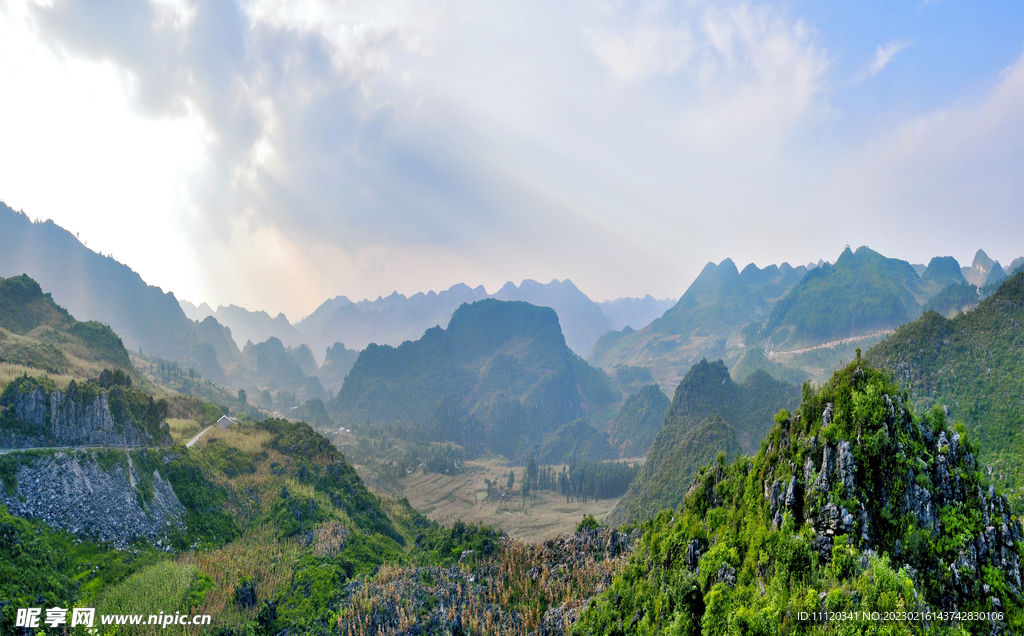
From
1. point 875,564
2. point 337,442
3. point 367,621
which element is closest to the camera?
point 875,564

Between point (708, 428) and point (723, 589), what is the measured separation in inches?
3286

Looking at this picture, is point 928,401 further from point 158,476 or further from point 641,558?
point 158,476

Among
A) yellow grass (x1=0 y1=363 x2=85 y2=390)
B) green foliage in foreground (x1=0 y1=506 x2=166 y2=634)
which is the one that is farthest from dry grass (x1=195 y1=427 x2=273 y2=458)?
green foliage in foreground (x1=0 y1=506 x2=166 y2=634)

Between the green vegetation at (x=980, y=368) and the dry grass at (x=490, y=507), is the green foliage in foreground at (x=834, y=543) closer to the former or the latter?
the green vegetation at (x=980, y=368)

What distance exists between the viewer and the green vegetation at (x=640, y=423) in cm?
17050

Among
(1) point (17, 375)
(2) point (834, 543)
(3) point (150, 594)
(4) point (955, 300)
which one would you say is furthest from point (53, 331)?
(4) point (955, 300)

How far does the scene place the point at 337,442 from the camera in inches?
6324

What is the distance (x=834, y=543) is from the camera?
528 inches

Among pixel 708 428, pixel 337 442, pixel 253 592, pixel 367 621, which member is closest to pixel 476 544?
pixel 367 621

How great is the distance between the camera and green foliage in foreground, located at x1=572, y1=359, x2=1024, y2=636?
11906 mm

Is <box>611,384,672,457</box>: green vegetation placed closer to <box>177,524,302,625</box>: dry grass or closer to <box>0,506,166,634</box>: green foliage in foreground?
<box>177,524,302,625</box>: dry grass

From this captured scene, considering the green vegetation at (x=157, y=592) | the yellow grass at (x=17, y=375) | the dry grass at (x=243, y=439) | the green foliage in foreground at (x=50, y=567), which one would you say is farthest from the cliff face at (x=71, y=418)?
the green vegetation at (x=157, y=592)

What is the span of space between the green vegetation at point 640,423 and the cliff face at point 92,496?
158m

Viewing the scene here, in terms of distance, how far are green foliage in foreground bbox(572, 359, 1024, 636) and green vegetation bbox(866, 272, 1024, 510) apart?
4459 centimetres
